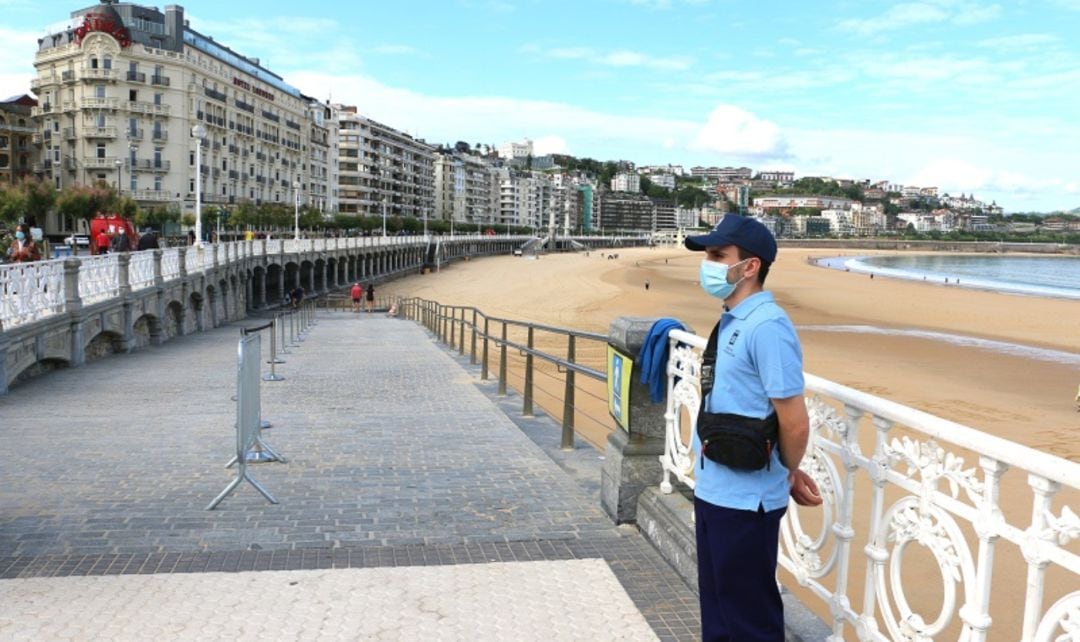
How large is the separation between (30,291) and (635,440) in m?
11.0

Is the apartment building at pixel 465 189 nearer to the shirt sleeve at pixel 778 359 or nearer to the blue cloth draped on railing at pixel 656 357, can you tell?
the blue cloth draped on railing at pixel 656 357

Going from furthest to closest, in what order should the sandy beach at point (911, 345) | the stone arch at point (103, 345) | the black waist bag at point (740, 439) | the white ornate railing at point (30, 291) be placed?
the stone arch at point (103, 345) < the white ornate railing at point (30, 291) < the sandy beach at point (911, 345) < the black waist bag at point (740, 439)

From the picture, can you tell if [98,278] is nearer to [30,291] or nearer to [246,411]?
[30,291]

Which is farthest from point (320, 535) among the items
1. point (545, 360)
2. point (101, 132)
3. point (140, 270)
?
point (101, 132)

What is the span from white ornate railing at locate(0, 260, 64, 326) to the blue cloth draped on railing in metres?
9.49

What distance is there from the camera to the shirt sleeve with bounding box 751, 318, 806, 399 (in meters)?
2.68

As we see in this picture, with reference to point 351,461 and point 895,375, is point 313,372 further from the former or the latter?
point 895,375

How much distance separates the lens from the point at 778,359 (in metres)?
2.70

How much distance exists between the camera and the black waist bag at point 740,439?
280 centimetres

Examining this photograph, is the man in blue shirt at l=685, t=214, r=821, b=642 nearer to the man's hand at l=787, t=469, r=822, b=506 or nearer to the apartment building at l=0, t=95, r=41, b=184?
the man's hand at l=787, t=469, r=822, b=506

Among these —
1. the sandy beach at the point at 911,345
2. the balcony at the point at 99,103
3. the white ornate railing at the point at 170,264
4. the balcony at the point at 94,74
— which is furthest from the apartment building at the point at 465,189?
the white ornate railing at the point at 170,264

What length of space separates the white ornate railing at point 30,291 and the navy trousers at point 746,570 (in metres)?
10.9

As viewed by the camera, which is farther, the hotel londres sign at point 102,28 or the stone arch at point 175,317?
the hotel londres sign at point 102,28

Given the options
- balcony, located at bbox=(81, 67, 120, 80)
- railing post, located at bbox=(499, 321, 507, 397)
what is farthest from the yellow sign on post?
balcony, located at bbox=(81, 67, 120, 80)
